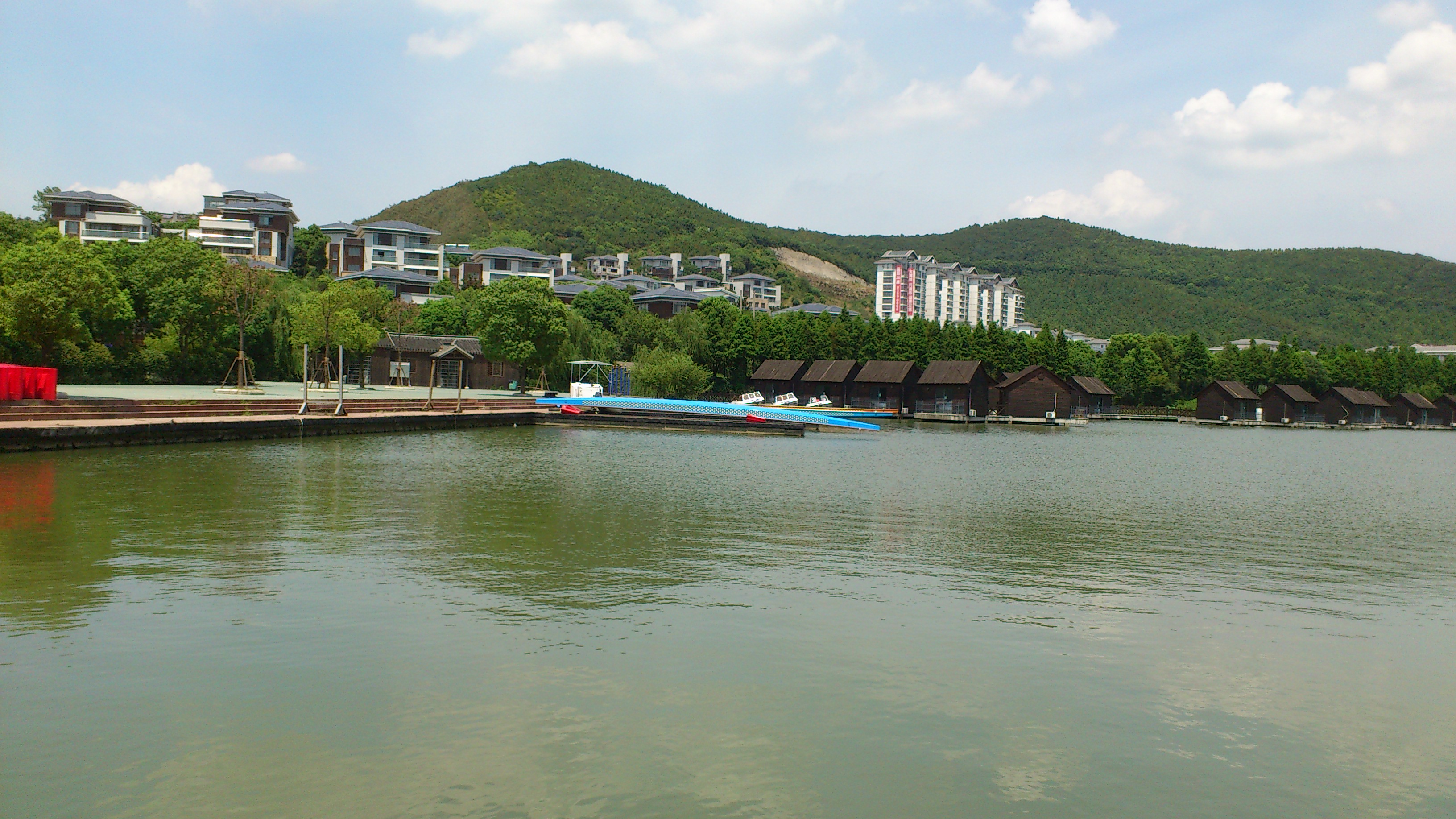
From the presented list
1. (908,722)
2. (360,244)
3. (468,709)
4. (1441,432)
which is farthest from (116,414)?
(1441,432)

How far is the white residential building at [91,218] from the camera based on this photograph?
314ft

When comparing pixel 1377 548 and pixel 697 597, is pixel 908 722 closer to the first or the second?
pixel 697 597

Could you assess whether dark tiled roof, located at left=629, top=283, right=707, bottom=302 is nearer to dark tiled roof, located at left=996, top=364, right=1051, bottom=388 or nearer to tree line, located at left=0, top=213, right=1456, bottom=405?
tree line, located at left=0, top=213, right=1456, bottom=405

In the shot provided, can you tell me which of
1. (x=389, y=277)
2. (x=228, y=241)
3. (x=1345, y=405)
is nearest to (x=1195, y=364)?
(x=1345, y=405)

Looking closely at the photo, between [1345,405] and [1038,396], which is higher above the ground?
[1345,405]

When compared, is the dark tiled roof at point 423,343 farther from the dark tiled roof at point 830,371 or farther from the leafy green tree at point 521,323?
the dark tiled roof at point 830,371

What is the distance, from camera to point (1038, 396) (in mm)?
74938

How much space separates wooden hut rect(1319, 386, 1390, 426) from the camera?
100250 millimetres

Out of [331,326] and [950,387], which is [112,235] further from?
[950,387]

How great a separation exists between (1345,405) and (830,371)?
6356cm

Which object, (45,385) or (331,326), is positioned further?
(331,326)

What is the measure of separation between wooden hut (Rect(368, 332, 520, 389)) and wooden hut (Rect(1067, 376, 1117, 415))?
47.5 metres

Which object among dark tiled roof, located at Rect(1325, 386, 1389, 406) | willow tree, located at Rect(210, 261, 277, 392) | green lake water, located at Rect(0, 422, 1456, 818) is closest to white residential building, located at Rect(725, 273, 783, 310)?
dark tiled roof, located at Rect(1325, 386, 1389, 406)

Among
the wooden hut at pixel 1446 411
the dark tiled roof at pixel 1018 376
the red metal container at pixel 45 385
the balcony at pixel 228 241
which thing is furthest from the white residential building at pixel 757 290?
the red metal container at pixel 45 385
